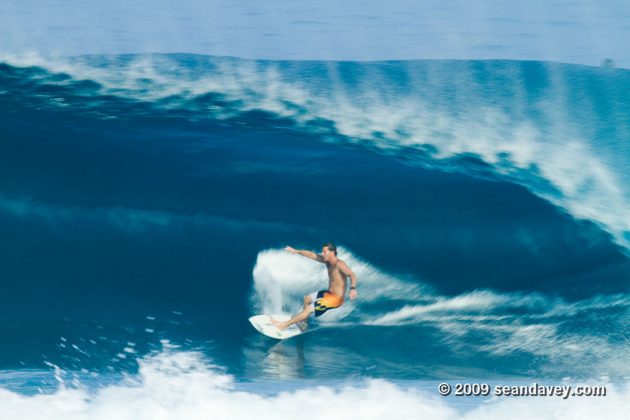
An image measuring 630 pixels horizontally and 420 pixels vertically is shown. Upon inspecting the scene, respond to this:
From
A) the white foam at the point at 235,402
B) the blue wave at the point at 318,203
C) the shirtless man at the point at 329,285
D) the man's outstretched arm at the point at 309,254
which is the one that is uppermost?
the blue wave at the point at 318,203

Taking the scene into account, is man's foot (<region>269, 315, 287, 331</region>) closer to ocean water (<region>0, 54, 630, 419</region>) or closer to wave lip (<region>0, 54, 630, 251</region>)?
ocean water (<region>0, 54, 630, 419</region>)

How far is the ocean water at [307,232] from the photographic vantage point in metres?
8.18

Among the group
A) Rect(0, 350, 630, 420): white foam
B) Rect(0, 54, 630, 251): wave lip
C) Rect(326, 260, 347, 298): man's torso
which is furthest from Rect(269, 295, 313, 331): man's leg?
Rect(0, 54, 630, 251): wave lip

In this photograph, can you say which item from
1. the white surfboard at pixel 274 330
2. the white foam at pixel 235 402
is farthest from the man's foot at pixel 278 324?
A: the white foam at pixel 235 402

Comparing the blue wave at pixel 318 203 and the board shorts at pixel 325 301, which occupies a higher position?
the blue wave at pixel 318 203

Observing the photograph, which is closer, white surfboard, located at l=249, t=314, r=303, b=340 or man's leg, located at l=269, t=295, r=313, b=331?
man's leg, located at l=269, t=295, r=313, b=331

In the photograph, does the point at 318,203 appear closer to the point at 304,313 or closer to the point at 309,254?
the point at 309,254

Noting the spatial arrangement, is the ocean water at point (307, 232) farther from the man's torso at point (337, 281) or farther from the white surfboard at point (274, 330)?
the man's torso at point (337, 281)

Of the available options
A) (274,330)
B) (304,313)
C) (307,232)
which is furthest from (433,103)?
(274,330)

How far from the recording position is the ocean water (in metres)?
8.18

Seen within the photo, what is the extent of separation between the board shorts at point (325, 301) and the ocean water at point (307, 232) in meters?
0.42

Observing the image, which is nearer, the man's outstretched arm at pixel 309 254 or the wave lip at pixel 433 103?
the man's outstretched arm at pixel 309 254

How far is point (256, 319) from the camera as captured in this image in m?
8.45

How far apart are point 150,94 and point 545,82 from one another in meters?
3.86
